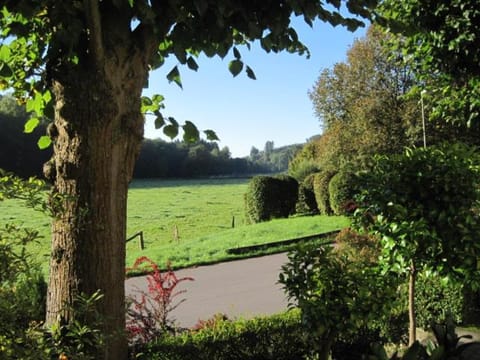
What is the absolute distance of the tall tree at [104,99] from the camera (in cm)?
325

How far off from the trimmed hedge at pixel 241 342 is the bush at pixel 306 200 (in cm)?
2319

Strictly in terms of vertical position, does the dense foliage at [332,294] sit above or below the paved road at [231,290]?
above

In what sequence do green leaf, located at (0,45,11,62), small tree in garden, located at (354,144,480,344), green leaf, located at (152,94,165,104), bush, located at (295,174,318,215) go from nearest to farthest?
green leaf, located at (0,45,11,62), small tree in garden, located at (354,144,480,344), green leaf, located at (152,94,165,104), bush, located at (295,174,318,215)

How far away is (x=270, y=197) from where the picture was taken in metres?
26.0

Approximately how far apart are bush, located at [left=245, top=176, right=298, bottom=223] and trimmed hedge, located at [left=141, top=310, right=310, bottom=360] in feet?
66.8

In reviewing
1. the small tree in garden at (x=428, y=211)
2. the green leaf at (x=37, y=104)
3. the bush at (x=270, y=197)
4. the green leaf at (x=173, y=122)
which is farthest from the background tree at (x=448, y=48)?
the bush at (x=270, y=197)

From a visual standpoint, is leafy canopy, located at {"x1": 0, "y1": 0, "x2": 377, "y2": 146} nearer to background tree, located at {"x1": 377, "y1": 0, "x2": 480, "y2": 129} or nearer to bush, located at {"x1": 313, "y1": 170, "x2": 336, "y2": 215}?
background tree, located at {"x1": 377, "y1": 0, "x2": 480, "y2": 129}

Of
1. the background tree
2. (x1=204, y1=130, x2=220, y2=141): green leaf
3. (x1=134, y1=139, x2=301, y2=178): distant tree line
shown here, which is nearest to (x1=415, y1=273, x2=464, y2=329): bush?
the background tree

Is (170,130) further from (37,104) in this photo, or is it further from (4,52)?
(4,52)

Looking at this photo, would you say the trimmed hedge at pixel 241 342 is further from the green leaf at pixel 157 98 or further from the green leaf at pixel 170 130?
the green leaf at pixel 157 98

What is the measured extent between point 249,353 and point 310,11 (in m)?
3.70

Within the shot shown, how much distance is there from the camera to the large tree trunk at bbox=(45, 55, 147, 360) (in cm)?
328

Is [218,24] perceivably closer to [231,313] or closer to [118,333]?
[118,333]

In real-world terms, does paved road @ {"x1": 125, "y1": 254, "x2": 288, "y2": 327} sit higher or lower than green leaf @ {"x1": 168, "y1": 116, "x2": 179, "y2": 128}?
lower
